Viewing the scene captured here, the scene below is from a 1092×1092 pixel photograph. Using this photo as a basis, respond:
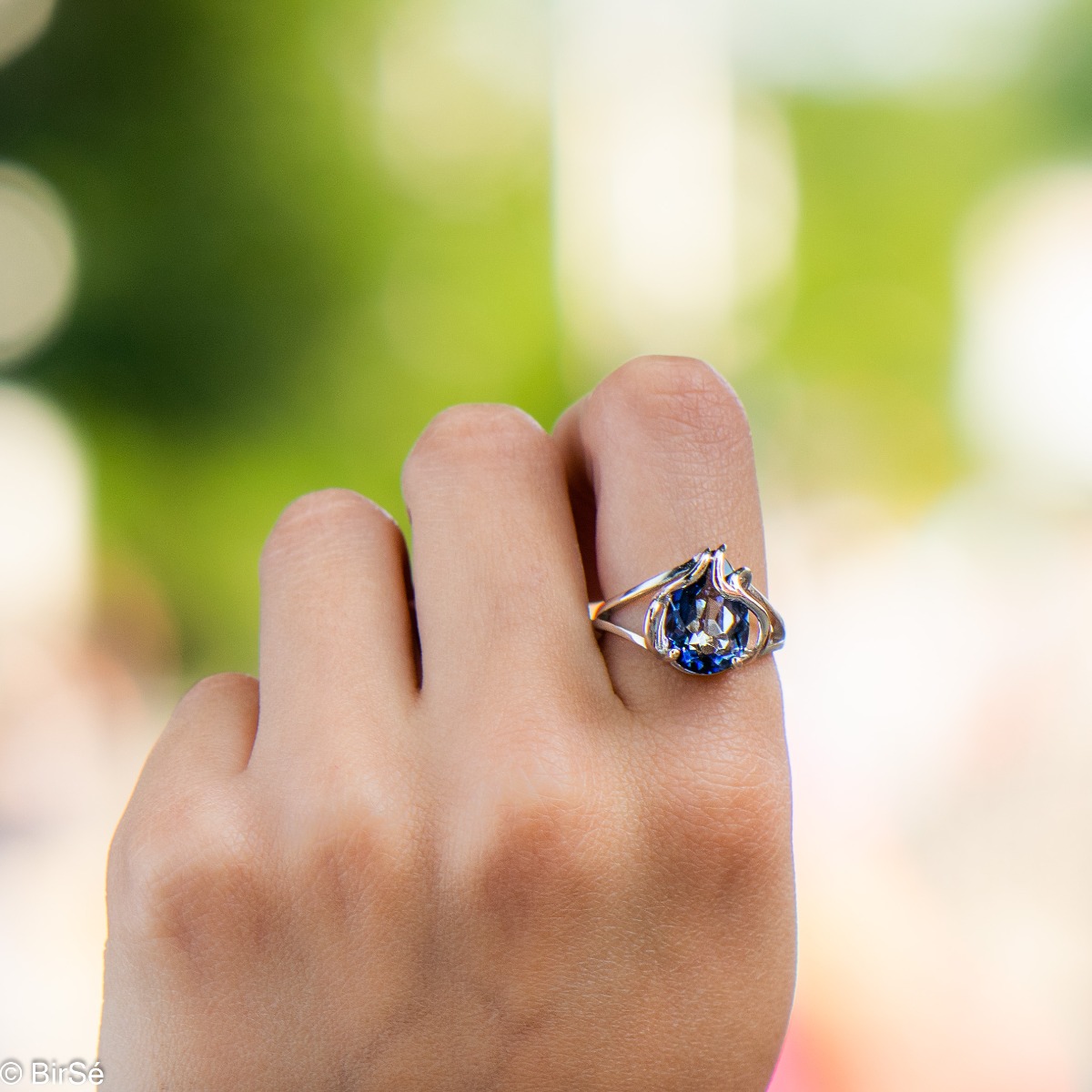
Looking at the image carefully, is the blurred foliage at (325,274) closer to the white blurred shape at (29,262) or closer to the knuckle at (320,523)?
the white blurred shape at (29,262)

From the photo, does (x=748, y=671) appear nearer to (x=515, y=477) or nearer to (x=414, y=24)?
(x=515, y=477)

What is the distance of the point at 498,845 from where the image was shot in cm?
44

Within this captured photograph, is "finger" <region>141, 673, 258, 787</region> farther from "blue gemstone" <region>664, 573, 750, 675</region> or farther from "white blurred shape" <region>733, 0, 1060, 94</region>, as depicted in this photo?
"white blurred shape" <region>733, 0, 1060, 94</region>

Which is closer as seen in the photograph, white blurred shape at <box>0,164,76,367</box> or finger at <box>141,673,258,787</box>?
finger at <box>141,673,258,787</box>

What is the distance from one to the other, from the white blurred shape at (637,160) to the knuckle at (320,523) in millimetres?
3076

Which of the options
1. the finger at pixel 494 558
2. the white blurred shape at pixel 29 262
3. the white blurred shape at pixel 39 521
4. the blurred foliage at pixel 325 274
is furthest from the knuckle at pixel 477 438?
the white blurred shape at pixel 29 262

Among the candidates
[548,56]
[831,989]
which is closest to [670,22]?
[548,56]

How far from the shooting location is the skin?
44 centimetres

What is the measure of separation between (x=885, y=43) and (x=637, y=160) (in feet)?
3.20

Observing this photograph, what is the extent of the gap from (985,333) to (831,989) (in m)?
2.36

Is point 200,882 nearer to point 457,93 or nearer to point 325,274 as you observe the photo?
point 325,274

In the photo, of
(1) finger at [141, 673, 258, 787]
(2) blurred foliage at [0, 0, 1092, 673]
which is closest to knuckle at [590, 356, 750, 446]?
(1) finger at [141, 673, 258, 787]

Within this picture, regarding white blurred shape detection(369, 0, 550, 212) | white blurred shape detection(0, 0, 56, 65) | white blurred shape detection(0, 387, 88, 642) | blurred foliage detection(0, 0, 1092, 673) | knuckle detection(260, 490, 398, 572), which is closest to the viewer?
knuckle detection(260, 490, 398, 572)

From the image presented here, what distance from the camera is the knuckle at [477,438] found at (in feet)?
1.70
